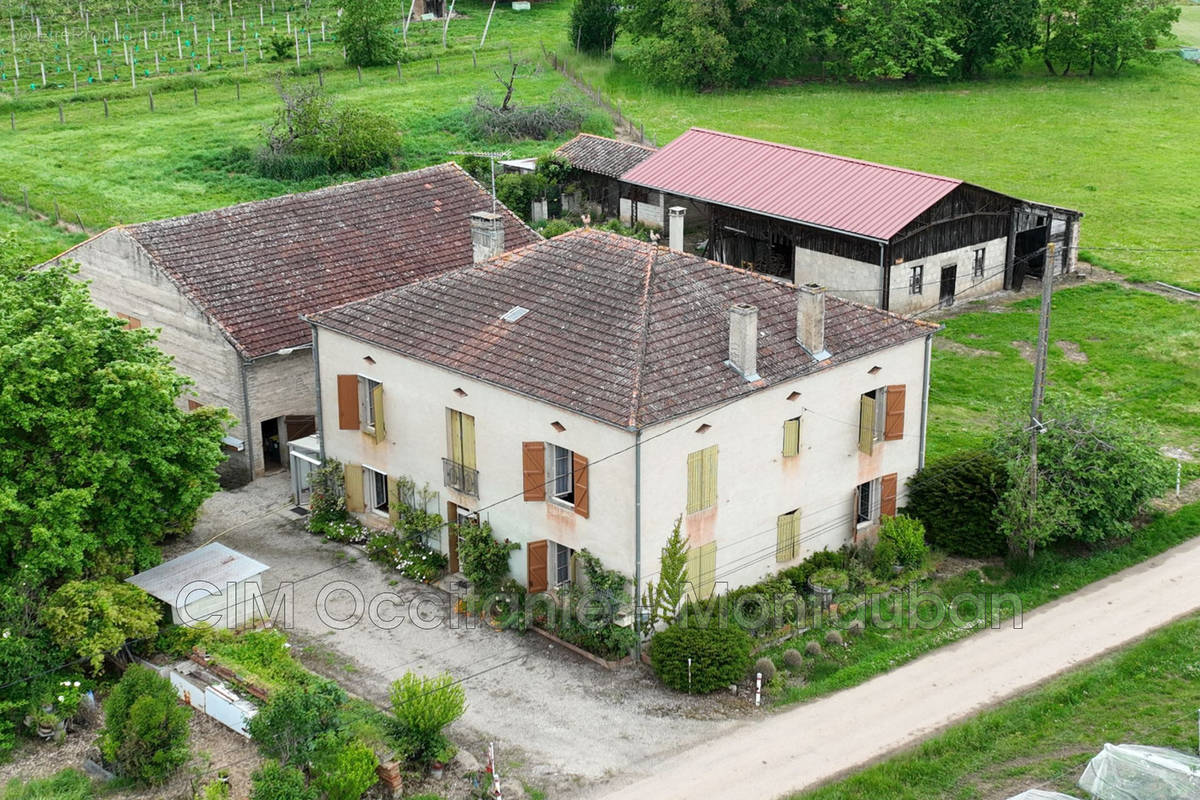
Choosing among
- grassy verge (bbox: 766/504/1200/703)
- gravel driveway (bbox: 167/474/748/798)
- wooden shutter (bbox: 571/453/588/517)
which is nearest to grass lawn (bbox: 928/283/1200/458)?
grassy verge (bbox: 766/504/1200/703)

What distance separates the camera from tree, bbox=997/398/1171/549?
32.8m

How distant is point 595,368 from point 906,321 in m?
7.93

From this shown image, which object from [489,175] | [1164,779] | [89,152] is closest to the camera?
[1164,779]

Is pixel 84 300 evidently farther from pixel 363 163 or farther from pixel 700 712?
pixel 363 163

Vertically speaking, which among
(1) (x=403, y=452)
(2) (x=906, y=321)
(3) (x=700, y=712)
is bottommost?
(3) (x=700, y=712)

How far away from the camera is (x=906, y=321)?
→ 33844 millimetres

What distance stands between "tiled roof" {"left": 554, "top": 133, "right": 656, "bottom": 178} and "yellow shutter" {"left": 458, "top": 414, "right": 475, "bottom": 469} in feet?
87.9

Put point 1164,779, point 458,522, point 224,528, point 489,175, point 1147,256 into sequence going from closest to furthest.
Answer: point 1164,779, point 458,522, point 224,528, point 1147,256, point 489,175

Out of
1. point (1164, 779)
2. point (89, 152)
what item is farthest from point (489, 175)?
point (1164, 779)

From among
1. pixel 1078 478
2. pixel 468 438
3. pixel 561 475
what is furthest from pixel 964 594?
pixel 468 438

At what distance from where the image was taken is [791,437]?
31656mm

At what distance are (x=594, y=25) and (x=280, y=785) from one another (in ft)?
210

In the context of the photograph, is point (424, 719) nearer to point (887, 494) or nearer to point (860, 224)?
point (887, 494)

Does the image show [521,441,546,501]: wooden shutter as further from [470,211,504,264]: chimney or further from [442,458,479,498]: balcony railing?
[470,211,504,264]: chimney
